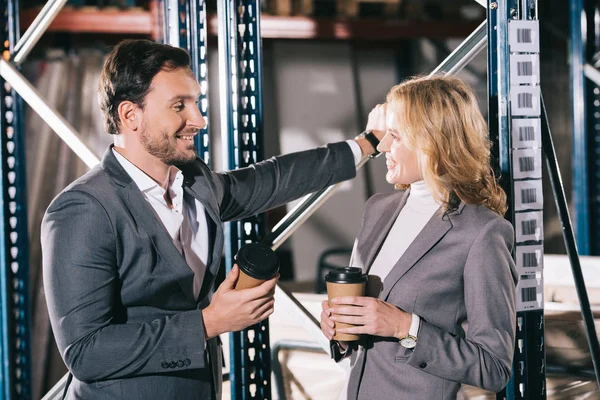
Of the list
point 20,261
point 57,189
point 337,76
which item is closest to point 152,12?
point 57,189

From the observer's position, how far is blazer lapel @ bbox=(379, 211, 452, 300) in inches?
77.2

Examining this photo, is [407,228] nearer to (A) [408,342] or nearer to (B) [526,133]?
(A) [408,342]

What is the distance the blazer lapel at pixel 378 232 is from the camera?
211 centimetres

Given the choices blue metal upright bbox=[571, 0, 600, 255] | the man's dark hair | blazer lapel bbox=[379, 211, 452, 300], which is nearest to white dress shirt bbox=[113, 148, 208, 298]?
the man's dark hair

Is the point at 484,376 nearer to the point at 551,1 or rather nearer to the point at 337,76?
the point at 337,76

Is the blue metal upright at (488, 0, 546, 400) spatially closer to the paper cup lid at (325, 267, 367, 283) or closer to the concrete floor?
the paper cup lid at (325, 267, 367, 283)

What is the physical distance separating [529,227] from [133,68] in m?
1.26

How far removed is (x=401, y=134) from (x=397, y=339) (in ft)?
1.83

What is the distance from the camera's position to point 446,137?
6.50 feet

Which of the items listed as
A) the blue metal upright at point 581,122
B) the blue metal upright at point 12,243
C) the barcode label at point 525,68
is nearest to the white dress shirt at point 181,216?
the barcode label at point 525,68

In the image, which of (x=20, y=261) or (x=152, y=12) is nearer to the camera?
(x=20, y=261)

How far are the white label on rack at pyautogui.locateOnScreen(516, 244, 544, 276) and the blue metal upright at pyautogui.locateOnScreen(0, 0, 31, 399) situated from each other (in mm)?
2257

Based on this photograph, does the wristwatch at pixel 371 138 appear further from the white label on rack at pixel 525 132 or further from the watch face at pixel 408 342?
the watch face at pixel 408 342

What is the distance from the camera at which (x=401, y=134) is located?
2020 millimetres
